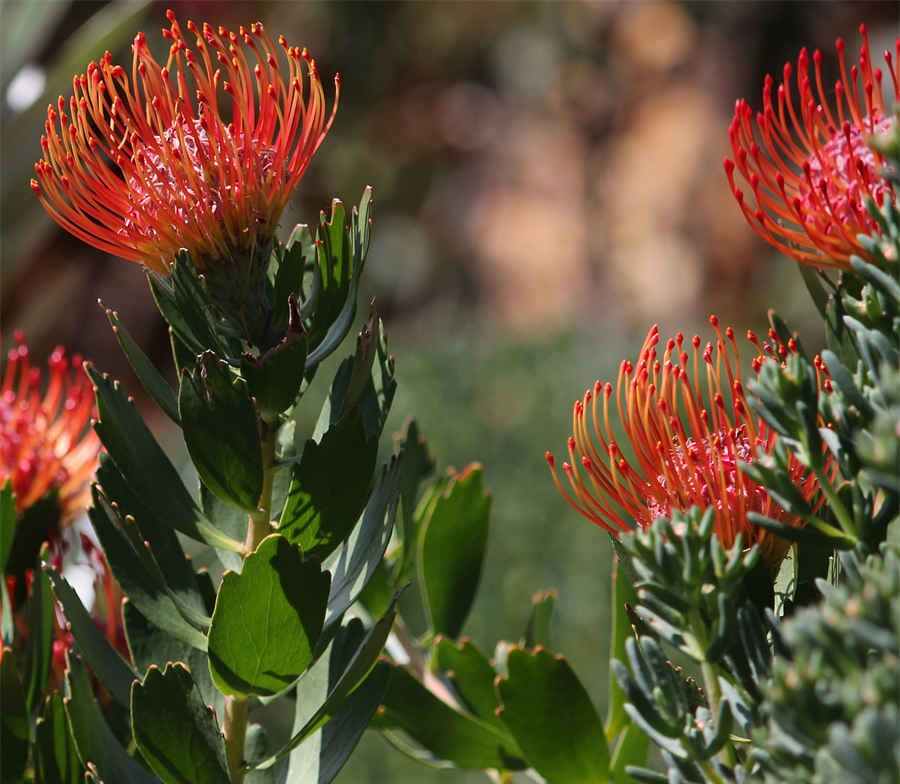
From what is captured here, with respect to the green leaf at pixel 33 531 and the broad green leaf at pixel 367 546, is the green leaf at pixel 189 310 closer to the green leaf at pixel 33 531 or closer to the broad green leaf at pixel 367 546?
the broad green leaf at pixel 367 546

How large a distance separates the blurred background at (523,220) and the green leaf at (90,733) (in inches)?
94.9

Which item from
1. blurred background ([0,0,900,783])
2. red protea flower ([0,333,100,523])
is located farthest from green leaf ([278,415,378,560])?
blurred background ([0,0,900,783])

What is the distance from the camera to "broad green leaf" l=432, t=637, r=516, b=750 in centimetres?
67

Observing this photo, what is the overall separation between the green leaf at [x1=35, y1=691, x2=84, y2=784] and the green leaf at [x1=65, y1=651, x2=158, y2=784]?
4cm

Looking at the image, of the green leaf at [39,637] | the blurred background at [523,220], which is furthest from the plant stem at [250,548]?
the blurred background at [523,220]

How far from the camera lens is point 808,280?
0.56m

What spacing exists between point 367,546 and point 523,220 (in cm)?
834

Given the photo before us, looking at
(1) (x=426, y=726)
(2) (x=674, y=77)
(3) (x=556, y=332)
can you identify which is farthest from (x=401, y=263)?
(1) (x=426, y=726)

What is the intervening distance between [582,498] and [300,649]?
0.13m

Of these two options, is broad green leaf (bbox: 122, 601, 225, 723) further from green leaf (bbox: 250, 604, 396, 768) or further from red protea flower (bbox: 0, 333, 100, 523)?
red protea flower (bbox: 0, 333, 100, 523)

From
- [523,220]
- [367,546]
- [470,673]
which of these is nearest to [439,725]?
[470,673]

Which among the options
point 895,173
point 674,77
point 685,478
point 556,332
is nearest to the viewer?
point 895,173

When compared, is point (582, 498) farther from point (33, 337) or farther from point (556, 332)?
point (556, 332)

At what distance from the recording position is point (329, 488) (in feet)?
1.67
